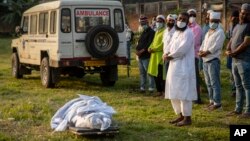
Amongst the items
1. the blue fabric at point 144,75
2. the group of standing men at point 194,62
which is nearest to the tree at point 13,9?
the blue fabric at point 144,75

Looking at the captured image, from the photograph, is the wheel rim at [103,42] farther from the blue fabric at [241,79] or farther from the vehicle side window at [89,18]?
the blue fabric at [241,79]

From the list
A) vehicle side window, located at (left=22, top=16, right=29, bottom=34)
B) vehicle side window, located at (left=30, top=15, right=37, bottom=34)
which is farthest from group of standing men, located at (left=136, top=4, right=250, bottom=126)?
vehicle side window, located at (left=22, top=16, right=29, bottom=34)

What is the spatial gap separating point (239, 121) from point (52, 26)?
19.0 ft

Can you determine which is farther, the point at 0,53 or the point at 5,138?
the point at 0,53

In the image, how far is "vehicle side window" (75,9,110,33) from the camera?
39.4ft

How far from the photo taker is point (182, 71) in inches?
302

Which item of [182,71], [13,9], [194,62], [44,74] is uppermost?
[13,9]

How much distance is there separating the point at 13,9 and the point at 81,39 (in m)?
24.7

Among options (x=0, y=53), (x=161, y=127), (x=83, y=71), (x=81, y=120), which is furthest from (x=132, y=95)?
(x=0, y=53)

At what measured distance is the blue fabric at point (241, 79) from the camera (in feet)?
26.9

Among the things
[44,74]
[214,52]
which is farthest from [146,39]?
[44,74]

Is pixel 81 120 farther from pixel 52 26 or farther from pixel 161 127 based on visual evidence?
pixel 52 26

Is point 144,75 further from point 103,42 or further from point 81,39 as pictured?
point 81,39

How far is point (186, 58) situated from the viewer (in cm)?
772
